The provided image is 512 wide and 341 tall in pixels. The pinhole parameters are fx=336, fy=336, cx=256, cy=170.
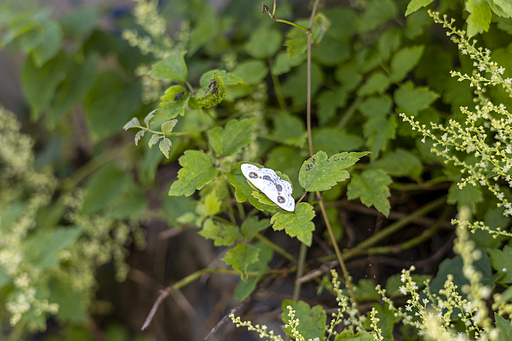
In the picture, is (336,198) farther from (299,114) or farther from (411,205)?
(299,114)

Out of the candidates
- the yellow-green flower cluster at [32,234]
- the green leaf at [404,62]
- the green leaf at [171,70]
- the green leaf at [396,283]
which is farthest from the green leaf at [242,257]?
the yellow-green flower cluster at [32,234]

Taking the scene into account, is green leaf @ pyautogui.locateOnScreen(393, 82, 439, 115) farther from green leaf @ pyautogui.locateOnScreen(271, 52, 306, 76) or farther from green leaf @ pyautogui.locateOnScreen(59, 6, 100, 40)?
green leaf @ pyautogui.locateOnScreen(59, 6, 100, 40)

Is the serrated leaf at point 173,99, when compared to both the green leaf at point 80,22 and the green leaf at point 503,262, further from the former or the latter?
the green leaf at point 80,22

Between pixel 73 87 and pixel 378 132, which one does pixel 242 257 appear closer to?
pixel 378 132

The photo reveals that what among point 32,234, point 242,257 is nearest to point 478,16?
point 242,257

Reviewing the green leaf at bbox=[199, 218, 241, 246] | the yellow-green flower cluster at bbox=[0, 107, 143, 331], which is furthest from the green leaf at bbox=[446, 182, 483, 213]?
the yellow-green flower cluster at bbox=[0, 107, 143, 331]
